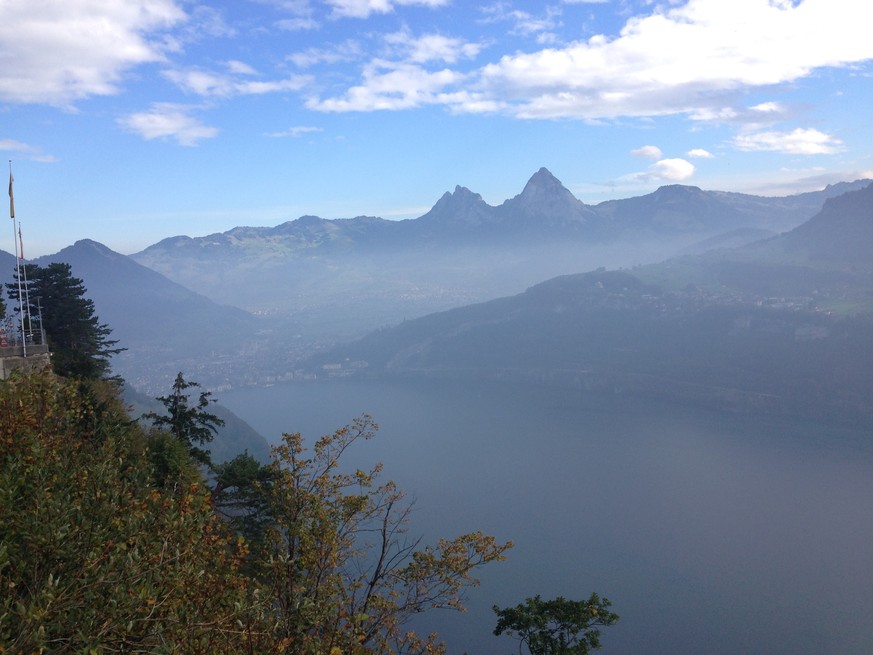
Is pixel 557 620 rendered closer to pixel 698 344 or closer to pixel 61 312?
pixel 61 312

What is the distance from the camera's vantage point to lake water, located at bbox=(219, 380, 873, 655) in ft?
134

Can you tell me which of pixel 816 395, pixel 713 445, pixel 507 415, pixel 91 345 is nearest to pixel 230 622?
pixel 91 345

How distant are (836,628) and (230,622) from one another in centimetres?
4549

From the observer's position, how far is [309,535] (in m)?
8.79

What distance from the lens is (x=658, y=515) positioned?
198 ft

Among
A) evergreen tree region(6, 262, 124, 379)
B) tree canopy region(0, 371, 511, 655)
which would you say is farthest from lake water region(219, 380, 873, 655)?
tree canopy region(0, 371, 511, 655)

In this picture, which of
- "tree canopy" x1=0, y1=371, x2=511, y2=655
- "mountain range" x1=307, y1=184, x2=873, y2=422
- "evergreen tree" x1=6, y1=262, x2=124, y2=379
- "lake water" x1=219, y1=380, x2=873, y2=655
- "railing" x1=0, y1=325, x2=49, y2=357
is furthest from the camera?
"mountain range" x1=307, y1=184, x2=873, y2=422

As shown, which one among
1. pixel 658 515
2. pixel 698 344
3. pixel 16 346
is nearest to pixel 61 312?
pixel 16 346

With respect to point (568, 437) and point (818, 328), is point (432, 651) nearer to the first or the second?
point (568, 437)

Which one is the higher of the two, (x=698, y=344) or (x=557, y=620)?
(x=557, y=620)

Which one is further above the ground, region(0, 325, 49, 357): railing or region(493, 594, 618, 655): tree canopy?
region(0, 325, 49, 357): railing

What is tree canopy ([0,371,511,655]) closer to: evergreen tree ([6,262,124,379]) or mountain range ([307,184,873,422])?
evergreen tree ([6,262,124,379])

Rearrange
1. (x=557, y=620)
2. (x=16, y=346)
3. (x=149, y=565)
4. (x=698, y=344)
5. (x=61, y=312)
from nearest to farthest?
(x=149, y=565), (x=557, y=620), (x=16, y=346), (x=61, y=312), (x=698, y=344)

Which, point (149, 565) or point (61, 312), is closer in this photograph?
point (149, 565)
